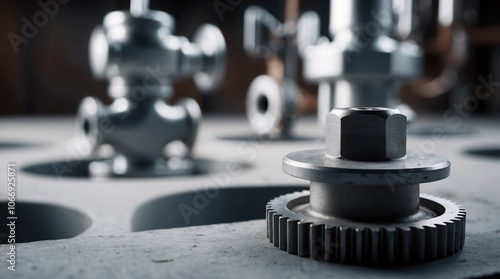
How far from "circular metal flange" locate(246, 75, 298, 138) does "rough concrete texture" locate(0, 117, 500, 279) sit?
326 mm

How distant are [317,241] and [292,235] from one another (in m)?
0.02

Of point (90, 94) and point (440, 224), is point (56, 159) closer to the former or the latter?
point (440, 224)

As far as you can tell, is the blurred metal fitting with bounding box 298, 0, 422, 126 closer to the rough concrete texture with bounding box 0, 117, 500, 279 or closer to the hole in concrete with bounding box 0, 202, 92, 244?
the rough concrete texture with bounding box 0, 117, 500, 279

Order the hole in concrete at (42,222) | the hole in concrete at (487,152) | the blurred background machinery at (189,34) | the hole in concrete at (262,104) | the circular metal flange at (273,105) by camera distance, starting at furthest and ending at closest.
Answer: the blurred background machinery at (189,34)
the hole in concrete at (262,104)
the circular metal flange at (273,105)
the hole in concrete at (487,152)
the hole in concrete at (42,222)

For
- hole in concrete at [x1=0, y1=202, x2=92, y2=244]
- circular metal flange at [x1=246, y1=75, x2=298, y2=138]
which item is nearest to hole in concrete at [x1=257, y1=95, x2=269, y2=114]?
circular metal flange at [x1=246, y1=75, x2=298, y2=138]

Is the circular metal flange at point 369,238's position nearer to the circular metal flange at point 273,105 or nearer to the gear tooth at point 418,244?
the gear tooth at point 418,244

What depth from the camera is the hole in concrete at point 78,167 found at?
955mm

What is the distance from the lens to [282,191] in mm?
734

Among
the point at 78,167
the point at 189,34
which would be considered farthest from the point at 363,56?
the point at 189,34

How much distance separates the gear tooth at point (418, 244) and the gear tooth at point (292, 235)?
8cm

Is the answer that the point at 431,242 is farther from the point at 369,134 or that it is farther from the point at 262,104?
the point at 262,104

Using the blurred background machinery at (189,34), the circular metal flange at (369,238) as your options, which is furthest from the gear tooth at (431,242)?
the blurred background machinery at (189,34)

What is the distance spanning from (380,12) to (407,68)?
0.37ft

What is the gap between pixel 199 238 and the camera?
1.40 ft
